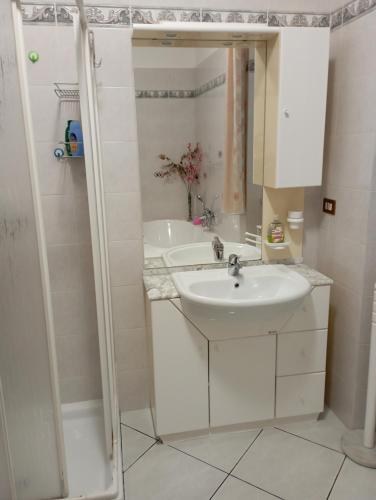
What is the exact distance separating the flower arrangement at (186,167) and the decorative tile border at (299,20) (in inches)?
26.8

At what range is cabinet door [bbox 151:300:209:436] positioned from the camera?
1.78m

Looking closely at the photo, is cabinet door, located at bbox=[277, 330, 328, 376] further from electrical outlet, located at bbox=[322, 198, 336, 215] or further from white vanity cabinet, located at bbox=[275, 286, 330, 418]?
electrical outlet, located at bbox=[322, 198, 336, 215]

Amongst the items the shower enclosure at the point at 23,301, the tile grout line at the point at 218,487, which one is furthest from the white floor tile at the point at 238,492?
the shower enclosure at the point at 23,301

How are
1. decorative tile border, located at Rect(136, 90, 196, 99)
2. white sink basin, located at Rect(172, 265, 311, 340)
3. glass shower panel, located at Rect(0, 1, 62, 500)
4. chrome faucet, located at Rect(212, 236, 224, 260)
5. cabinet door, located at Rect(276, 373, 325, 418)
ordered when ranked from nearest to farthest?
glass shower panel, located at Rect(0, 1, 62, 500), white sink basin, located at Rect(172, 265, 311, 340), decorative tile border, located at Rect(136, 90, 196, 99), cabinet door, located at Rect(276, 373, 325, 418), chrome faucet, located at Rect(212, 236, 224, 260)

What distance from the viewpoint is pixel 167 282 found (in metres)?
1.91

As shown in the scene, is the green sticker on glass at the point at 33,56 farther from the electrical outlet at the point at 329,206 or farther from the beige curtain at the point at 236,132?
the electrical outlet at the point at 329,206

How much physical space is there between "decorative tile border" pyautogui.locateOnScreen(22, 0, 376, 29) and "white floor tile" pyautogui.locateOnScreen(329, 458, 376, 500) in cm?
197

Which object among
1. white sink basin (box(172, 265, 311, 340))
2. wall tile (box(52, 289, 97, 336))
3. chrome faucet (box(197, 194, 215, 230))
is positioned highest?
chrome faucet (box(197, 194, 215, 230))

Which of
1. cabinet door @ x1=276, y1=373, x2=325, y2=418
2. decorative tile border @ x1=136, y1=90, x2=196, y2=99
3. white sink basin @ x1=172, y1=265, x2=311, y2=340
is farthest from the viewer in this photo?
cabinet door @ x1=276, y1=373, x2=325, y2=418

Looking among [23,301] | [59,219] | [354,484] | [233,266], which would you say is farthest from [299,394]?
[23,301]

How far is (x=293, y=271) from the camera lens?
78.1 inches

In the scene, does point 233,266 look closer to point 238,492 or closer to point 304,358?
point 304,358

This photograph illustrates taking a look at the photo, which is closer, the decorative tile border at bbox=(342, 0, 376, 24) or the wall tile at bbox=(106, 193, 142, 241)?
the decorative tile border at bbox=(342, 0, 376, 24)

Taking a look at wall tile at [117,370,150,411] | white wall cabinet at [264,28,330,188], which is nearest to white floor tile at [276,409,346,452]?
wall tile at [117,370,150,411]
